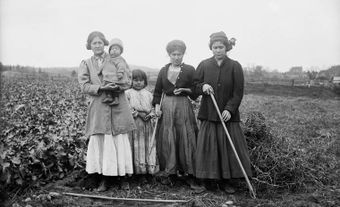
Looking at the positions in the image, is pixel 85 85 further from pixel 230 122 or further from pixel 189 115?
pixel 230 122

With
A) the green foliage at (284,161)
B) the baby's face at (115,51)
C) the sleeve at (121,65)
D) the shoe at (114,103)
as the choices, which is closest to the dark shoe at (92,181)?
the shoe at (114,103)

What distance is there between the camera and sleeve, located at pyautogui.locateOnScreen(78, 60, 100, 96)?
13.4 ft

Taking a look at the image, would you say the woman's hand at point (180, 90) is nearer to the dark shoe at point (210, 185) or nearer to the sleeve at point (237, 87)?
the sleeve at point (237, 87)

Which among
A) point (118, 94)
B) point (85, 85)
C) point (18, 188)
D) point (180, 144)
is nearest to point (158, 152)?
point (180, 144)

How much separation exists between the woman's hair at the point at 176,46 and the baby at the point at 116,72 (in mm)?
647

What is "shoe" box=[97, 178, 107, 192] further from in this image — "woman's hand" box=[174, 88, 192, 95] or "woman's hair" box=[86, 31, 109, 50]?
"woman's hair" box=[86, 31, 109, 50]

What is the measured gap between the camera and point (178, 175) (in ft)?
15.6

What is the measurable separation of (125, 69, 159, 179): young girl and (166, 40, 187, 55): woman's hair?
0.56m

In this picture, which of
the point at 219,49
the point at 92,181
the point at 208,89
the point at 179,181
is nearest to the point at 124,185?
the point at 92,181

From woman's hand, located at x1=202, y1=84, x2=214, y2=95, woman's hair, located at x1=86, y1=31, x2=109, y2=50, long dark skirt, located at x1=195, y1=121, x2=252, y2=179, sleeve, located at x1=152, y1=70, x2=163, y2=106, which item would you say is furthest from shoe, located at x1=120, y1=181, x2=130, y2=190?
woman's hair, located at x1=86, y1=31, x2=109, y2=50

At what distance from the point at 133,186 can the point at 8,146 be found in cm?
183

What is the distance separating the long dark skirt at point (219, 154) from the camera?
421cm

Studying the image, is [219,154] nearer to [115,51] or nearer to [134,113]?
[134,113]

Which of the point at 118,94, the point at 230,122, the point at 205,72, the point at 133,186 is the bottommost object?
the point at 133,186
